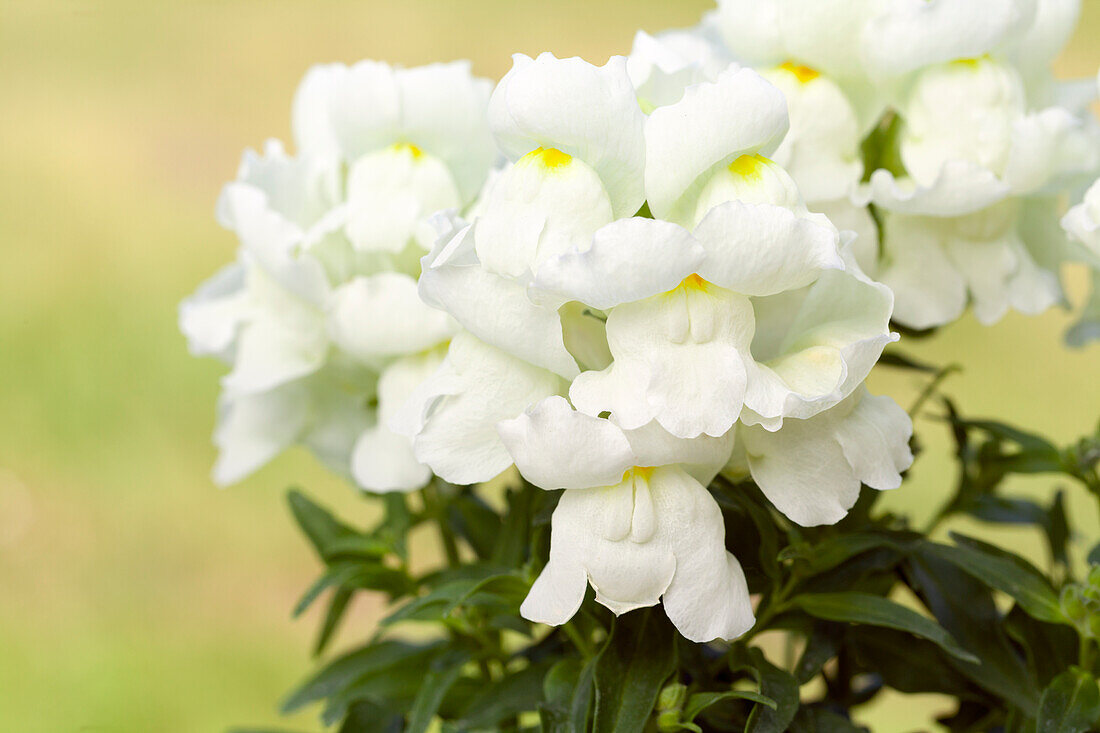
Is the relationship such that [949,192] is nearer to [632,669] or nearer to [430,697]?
[632,669]

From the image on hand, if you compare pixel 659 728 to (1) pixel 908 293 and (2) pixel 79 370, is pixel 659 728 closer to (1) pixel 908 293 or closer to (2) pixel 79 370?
(1) pixel 908 293

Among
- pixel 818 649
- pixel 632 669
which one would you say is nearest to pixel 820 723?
pixel 818 649

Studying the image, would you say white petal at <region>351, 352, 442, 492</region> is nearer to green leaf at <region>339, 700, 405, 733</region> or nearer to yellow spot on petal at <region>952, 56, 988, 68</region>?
green leaf at <region>339, 700, 405, 733</region>

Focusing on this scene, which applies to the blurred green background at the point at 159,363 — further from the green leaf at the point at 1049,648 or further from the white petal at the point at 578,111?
the white petal at the point at 578,111

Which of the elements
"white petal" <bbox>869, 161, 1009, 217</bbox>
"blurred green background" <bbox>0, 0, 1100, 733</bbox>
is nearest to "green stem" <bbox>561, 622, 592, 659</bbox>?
"white petal" <bbox>869, 161, 1009, 217</bbox>

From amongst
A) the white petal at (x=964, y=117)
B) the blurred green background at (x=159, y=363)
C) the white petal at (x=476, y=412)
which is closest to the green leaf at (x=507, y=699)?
the white petal at (x=476, y=412)

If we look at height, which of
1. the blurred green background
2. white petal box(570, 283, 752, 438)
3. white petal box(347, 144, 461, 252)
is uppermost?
white petal box(347, 144, 461, 252)
